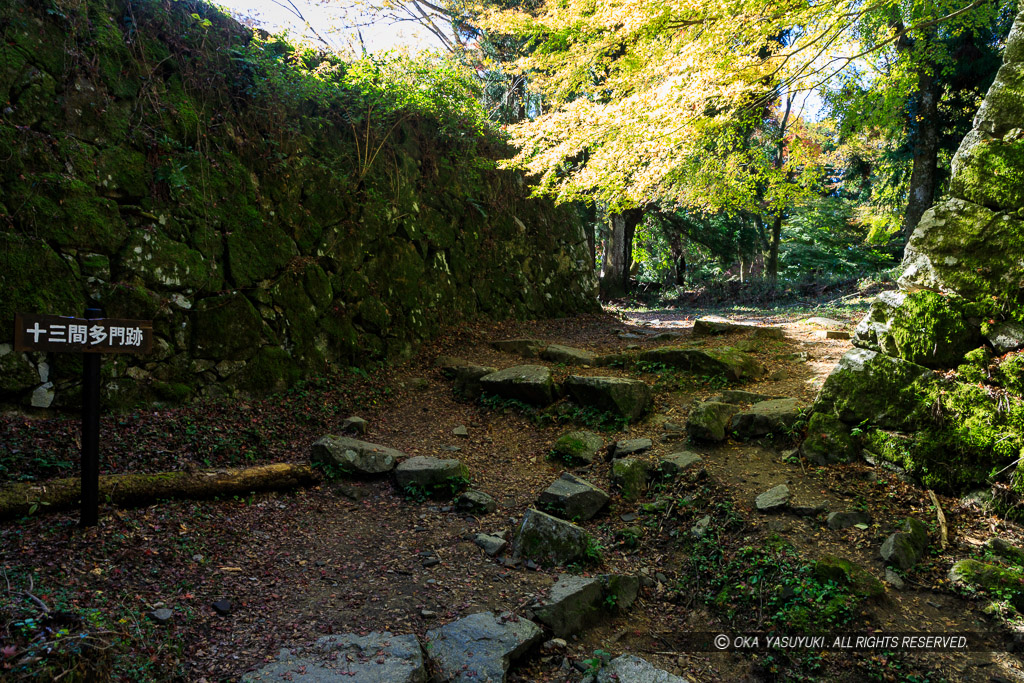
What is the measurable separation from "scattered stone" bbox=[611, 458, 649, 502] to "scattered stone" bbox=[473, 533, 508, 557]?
1.25m

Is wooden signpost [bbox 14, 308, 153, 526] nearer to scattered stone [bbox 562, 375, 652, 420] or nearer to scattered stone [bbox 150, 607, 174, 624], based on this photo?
scattered stone [bbox 150, 607, 174, 624]

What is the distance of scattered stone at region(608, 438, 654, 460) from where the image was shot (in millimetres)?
5434

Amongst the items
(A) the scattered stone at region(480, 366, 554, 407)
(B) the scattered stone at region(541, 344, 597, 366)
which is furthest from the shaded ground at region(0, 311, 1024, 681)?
(B) the scattered stone at region(541, 344, 597, 366)

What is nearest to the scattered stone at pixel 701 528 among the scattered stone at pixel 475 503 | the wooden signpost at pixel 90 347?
the scattered stone at pixel 475 503

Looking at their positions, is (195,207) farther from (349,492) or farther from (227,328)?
(349,492)

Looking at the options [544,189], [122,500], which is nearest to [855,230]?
[544,189]

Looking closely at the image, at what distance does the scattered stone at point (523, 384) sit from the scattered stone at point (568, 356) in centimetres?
131

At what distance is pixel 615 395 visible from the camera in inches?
250

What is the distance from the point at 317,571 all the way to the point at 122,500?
1.59m

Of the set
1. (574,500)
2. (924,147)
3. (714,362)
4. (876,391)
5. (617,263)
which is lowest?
(574,500)

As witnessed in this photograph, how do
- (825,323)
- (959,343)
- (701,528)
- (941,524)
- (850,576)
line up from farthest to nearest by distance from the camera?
(825,323) < (959,343) < (701,528) < (941,524) < (850,576)

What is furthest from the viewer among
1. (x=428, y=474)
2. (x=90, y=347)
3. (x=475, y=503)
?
(x=428, y=474)

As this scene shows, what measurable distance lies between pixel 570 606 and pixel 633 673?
0.57m

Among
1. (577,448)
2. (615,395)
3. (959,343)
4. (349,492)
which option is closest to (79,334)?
(349,492)
